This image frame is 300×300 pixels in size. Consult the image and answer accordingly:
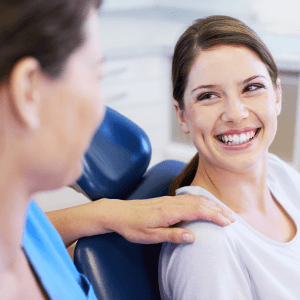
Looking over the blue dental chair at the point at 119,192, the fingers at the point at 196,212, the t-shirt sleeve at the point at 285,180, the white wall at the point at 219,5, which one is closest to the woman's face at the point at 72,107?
the fingers at the point at 196,212

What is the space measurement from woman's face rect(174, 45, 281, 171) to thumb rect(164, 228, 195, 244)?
23cm

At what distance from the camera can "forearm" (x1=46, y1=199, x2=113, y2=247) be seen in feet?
3.28

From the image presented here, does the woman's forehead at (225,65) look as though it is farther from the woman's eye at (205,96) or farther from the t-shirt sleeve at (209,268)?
the t-shirt sleeve at (209,268)

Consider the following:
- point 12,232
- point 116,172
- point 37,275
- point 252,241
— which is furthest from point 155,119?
point 12,232

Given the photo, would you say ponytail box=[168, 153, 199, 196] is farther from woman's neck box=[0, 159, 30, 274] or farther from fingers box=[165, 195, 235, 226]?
woman's neck box=[0, 159, 30, 274]

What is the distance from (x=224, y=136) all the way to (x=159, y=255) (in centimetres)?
40

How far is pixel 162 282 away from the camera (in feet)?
3.34

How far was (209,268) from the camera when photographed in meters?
0.89

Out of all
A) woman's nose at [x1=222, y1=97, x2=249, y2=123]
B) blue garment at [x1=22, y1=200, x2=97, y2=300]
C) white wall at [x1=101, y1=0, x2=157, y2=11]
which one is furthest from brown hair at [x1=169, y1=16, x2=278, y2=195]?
white wall at [x1=101, y1=0, x2=157, y2=11]

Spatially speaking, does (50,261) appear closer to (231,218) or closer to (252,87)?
(231,218)

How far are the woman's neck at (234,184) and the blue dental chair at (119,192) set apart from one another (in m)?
0.16

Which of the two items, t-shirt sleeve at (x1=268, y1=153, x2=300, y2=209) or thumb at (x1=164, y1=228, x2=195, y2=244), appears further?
t-shirt sleeve at (x1=268, y1=153, x2=300, y2=209)

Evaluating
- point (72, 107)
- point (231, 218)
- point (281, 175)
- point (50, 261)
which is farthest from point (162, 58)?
point (72, 107)

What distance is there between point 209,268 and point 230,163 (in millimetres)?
289
